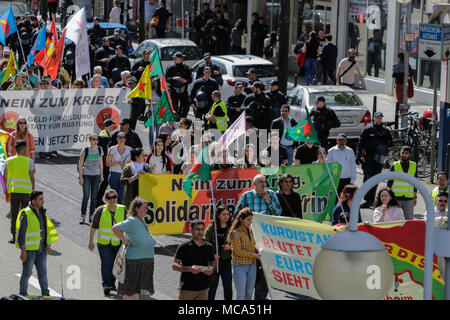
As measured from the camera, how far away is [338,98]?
76.6 ft

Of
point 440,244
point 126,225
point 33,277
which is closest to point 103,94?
point 33,277

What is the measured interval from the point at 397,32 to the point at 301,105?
8664 mm

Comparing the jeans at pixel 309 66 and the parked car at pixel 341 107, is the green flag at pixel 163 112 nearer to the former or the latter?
the parked car at pixel 341 107

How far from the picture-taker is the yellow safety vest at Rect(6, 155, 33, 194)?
51.4ft

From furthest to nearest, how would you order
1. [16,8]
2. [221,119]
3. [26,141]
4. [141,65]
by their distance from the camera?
[16,8]
[141,65]
[221,119]
[26,141]

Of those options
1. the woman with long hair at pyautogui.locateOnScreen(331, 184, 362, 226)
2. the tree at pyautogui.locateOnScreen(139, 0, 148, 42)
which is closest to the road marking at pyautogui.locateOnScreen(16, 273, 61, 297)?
the woman with long hair at pyautogui.locateOnScreen(331, 184, 362, 226)

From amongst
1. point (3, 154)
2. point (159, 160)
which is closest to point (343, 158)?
point (159, 160)

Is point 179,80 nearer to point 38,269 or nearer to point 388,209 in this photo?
point 388,209

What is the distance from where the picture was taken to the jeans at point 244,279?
12.4 m

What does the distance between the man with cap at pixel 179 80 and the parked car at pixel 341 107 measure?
3040 mm

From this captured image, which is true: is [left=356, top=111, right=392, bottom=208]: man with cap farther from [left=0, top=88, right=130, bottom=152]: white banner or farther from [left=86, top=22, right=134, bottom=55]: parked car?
[left=86, top=22, right=134, bottom=55]: parked car

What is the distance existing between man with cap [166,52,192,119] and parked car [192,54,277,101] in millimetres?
1273

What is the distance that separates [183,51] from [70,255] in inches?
658

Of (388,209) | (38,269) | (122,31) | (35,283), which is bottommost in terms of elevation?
(35,283)
